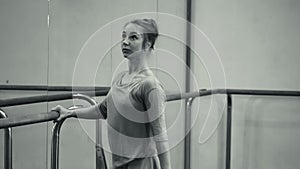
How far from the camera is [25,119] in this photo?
1041 millimetres

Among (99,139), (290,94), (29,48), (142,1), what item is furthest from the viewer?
(290,94)

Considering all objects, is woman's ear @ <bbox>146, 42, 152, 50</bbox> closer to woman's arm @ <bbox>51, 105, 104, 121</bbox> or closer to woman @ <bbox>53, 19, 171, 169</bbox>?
woman @ <bbox>53, 19, 171, 169</bbox>

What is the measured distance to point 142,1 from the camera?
1626mm

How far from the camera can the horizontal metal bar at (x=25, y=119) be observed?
988 millimetres

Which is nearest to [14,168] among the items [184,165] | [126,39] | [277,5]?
[126,39]

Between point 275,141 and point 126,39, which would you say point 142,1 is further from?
point 275,141

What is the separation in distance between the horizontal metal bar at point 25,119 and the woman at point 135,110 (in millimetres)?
50

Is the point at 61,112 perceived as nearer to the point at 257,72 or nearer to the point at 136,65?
the point at 136,65

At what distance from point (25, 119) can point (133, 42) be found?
31 centimetres

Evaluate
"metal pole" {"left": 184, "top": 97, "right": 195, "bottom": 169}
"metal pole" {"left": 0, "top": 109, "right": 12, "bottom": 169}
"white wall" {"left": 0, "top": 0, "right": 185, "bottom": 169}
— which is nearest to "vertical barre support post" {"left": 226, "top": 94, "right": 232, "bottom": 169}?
"metal pole" {"left": 184, "top": 97, "right": 195, "bottom": 169}

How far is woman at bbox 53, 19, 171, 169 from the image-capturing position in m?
1.17

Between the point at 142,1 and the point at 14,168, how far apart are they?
2.27 ft

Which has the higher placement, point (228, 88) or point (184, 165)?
point (228, 88)

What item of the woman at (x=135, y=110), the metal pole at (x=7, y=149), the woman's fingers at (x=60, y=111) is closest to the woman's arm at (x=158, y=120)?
the woman at (x=135, y=110)
